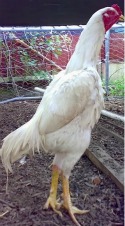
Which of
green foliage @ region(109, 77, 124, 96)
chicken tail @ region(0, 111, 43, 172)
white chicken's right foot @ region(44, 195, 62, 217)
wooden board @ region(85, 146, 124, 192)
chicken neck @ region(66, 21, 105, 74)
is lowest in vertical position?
green foliage @ region(109, 77, 124, 96)

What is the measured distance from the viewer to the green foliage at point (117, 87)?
7111 millimetres

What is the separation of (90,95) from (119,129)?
198 centimetres

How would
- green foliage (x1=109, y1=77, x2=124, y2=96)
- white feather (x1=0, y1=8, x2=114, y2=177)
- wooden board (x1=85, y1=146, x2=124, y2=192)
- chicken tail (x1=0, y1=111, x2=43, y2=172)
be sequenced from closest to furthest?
1. white feather (x1=0, y1=8, x2=114, y2=177)
2. chicken tail (x1=0, y1=111, x2=43, y2=172)
3. wooden board (x1=85, y1=146, x2=124, y2=192)
4. green foliage (x1=109, y1=77, x2=124, y2=96)

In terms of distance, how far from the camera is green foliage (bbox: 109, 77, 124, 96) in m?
7.11

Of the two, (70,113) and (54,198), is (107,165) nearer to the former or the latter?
(54,198)

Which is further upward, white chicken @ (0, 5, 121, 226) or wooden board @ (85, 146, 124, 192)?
white chicken @ (0, 5, 121, 226)

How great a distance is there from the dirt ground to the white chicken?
0.11m

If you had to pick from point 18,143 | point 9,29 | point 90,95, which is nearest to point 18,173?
point 18,143

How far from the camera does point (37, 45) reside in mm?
7812

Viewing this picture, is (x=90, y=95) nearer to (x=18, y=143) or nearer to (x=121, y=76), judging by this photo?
(x=18, y=143)

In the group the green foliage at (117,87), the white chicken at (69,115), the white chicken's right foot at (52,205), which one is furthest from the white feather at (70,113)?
the green foliage at (117,87)

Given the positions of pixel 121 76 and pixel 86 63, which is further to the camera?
pixel 121 76

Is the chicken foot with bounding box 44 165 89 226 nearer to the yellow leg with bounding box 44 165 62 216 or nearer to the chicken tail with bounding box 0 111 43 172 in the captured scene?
the yellow leg with bounding box 44 165 62 216

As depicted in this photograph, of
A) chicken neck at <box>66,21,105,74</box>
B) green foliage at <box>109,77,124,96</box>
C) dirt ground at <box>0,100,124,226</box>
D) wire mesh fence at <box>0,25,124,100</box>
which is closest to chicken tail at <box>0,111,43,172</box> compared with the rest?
dirt ground at <box>0,100,124,226</box>
